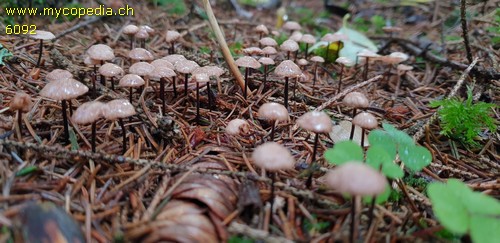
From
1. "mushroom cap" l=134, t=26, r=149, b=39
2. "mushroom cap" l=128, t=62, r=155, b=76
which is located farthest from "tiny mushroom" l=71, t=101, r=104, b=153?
"mushroom cap" l=134, t=26, r=149, b=39

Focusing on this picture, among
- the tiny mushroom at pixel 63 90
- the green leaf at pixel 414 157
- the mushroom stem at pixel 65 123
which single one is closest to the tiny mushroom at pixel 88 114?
the tiny mushroom at pixel 63 90

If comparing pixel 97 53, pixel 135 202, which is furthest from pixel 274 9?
pixel 135 202

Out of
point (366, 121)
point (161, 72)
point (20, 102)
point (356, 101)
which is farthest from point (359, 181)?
point (20, 102)

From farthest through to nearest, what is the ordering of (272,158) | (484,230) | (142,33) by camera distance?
(142,33) → (272,158) → (484,230)

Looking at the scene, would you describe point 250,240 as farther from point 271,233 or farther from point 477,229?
point 477,229

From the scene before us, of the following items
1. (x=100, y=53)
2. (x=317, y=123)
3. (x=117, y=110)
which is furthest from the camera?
(x=100, y=53)

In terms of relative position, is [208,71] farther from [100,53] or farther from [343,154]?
[343,154]

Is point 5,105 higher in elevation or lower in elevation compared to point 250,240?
higher
